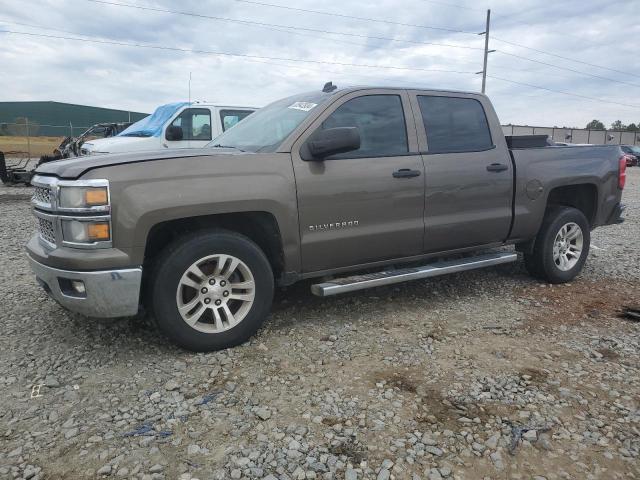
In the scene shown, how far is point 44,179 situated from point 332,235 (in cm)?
204

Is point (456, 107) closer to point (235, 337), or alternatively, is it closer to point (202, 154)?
point (202, 154)

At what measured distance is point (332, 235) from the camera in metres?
3.84

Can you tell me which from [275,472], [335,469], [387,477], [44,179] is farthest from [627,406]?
[44,179]

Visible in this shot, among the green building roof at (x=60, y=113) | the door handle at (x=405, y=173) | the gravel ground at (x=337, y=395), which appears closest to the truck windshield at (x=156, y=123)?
the gravel ground at (x=337, y=395)

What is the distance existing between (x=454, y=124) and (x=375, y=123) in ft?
2.91

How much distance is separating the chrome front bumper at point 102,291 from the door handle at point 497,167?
3.18m

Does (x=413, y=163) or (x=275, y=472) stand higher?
(x=413, y=163)

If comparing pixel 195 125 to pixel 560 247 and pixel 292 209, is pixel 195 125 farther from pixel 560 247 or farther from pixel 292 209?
pixel 560 247

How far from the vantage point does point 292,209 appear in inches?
144

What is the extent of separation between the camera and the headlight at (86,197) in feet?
10.0

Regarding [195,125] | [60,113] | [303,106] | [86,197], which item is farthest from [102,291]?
[60,113]

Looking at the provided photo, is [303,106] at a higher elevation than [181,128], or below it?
below

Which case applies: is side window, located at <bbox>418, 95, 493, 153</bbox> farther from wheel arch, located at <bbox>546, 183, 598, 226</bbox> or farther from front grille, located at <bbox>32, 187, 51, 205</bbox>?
front grille, located at <bbox>32, 187, 51, 205</bbox>

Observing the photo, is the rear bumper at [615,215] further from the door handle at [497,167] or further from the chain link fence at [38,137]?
the chain link fence at [38,137]
